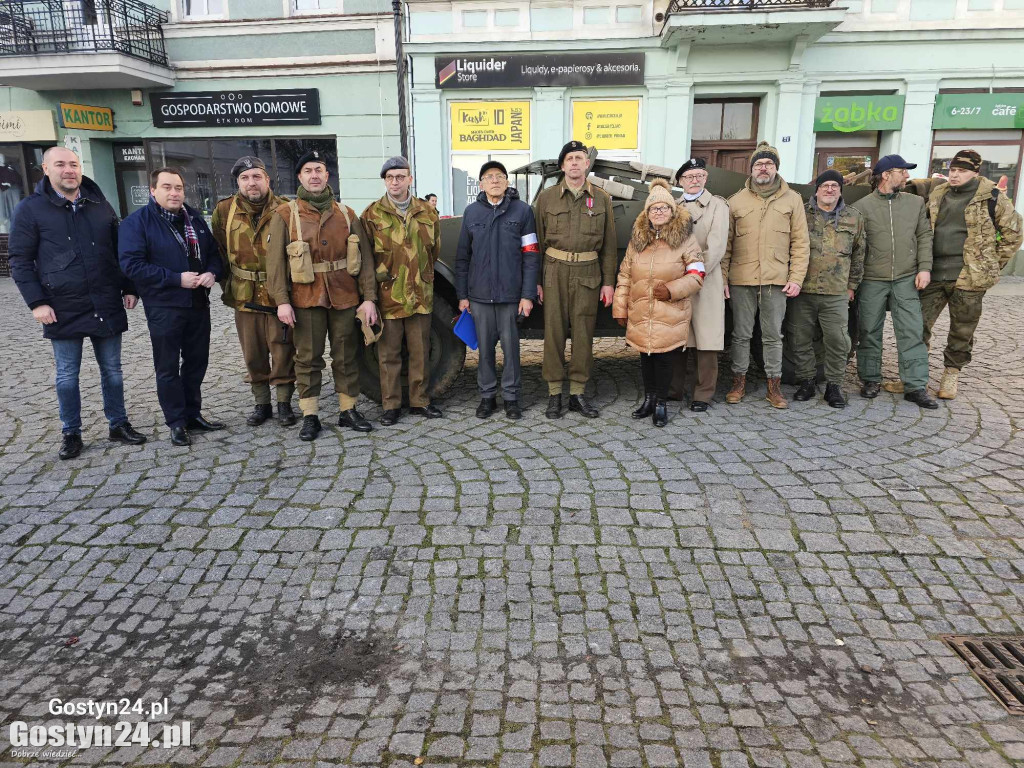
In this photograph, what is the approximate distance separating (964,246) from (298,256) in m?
5.02

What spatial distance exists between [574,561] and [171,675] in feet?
5.70

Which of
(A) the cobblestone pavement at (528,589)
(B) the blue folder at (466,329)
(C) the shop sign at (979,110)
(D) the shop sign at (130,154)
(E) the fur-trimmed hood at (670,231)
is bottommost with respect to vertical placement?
(A) the cobblestone pavement at (528,589)

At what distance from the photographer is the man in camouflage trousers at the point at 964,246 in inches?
213

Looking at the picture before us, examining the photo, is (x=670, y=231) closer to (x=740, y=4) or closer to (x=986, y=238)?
(x=986, y=238)

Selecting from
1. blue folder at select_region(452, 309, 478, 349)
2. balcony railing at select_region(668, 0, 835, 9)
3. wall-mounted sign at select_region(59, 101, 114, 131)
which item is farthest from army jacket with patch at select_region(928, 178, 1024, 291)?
wall-mounted sign at select_region(59, 101, 114, 131)

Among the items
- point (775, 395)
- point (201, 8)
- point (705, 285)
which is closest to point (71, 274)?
point (705, 285)

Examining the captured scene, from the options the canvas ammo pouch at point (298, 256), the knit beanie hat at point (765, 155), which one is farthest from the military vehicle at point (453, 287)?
the canvas ammo pouch at point (298, 256)

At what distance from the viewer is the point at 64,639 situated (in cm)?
286

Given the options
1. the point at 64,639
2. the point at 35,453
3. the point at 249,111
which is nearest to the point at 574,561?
the point at 64,639

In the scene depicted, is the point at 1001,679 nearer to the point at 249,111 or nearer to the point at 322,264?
the point at 322,264

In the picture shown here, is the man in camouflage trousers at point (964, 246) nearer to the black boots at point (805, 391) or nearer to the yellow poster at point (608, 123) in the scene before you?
the black boots at point (805, 391)

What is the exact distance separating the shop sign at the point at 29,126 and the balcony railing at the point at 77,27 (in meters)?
1.30

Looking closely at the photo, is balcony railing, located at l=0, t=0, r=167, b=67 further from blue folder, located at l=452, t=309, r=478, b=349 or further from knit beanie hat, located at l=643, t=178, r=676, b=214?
knit beanie hat, located at l=643, t=178, r=676, b=214

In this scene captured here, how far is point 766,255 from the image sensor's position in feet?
17.5
